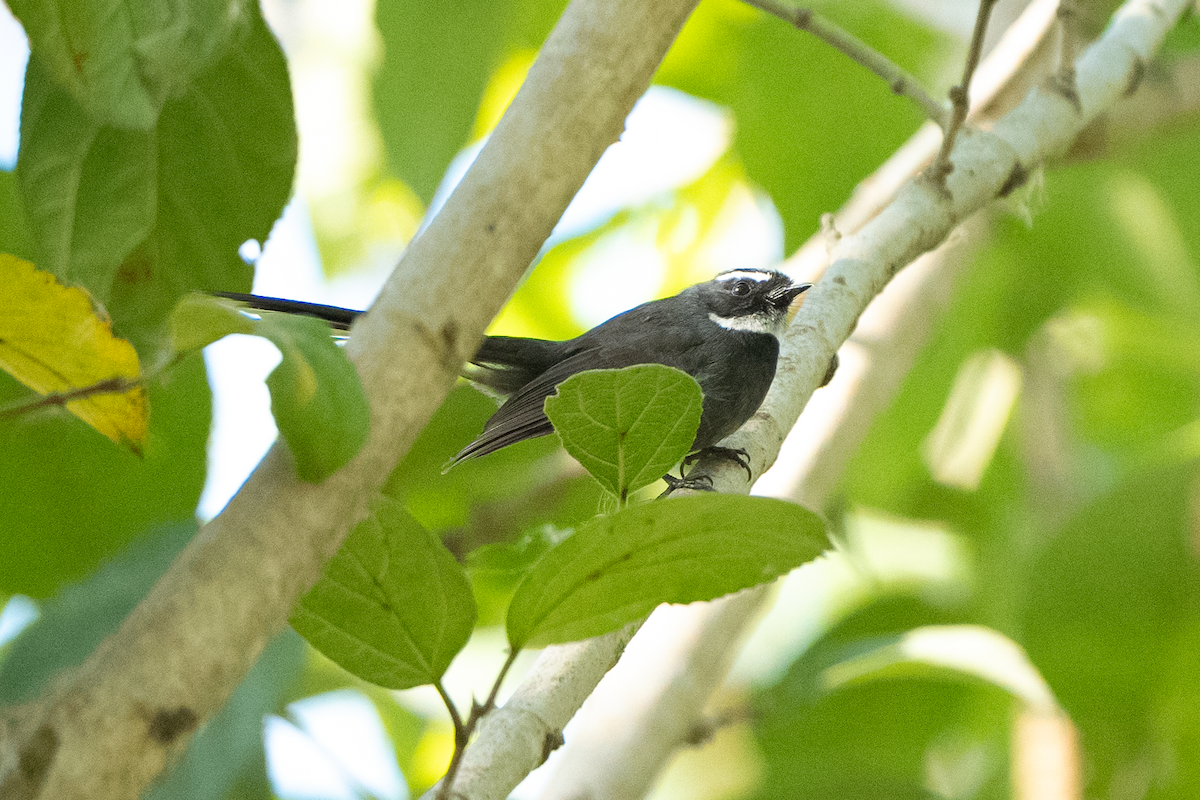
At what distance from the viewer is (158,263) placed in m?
1.05

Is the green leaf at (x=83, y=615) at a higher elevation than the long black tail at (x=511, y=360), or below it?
higher

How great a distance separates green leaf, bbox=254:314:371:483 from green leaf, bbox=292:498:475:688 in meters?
0.14

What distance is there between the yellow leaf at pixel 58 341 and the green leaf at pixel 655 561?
339 millimetres

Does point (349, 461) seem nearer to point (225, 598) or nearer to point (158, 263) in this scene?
point (225, 598)

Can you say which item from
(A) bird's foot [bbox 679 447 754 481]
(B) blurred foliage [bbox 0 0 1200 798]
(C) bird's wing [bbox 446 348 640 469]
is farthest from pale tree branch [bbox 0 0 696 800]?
(C) bird's wing [bbox 446 348 640 469]

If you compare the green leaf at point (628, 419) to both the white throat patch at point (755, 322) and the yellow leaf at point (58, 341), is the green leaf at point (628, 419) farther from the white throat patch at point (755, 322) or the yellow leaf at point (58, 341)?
the white throat patch at point (755, 322)

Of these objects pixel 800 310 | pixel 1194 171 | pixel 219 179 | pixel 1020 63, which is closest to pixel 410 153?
pixel 219 179

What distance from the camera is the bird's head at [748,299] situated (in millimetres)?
2260

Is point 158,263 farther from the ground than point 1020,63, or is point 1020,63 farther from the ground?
point 1020,63

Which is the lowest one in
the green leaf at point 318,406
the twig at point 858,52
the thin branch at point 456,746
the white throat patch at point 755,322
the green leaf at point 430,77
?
the white throat patch at point 755,322

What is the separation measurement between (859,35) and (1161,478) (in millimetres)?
1114

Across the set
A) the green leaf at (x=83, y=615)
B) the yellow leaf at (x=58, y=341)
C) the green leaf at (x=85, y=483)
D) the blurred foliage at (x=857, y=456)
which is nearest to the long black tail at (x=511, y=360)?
the blurred foliage at (x=857, y=456)

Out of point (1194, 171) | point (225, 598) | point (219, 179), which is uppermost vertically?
point (1194, 171)

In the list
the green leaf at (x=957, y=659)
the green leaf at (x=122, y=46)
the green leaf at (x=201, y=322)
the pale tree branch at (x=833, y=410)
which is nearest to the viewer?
the green leaf at (x=201, y=322)
